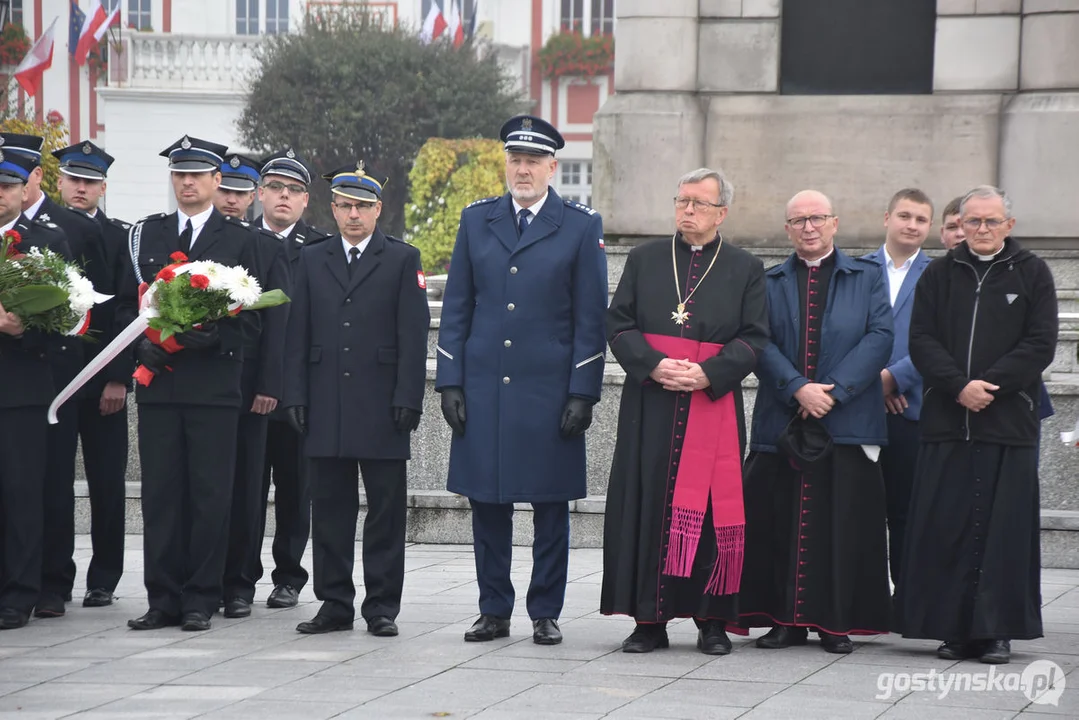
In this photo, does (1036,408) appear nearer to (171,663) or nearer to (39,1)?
(171,663)

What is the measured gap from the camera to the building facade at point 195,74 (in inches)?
1863

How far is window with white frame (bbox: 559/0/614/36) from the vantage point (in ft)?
167

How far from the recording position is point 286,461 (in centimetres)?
886

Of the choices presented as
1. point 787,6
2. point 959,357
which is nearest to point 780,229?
point 787,6

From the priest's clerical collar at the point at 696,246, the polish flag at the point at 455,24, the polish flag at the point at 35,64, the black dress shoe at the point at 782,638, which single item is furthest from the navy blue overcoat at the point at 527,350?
the polish flag at the point at 455,24

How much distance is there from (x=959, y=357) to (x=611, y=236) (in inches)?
176

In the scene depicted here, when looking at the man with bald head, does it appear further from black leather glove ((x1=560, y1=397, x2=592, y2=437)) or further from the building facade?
the building facade

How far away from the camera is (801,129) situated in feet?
36.4

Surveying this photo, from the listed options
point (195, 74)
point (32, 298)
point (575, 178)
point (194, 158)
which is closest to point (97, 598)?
point (32, 298)

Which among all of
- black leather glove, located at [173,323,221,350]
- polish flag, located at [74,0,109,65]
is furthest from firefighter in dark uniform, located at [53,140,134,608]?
polish flag, located at [74,0,109,65]

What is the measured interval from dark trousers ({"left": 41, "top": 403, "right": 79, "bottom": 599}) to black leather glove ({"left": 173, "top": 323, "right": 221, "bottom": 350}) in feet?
3.43

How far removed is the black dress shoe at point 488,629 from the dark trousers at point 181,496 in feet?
4.23

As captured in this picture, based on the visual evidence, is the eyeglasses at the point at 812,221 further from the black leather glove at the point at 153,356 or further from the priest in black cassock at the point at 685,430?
the black leather glove at the point at 153,356

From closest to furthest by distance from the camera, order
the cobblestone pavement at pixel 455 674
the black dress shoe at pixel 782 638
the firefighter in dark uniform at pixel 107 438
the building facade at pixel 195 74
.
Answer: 1. the cobblestone pavement at pixel 455 674
2. the black dress shoe at pixel 782 638
3. the firefighter in dark uniform at pixel 107 438
4. the building facade at pixel 195 74
